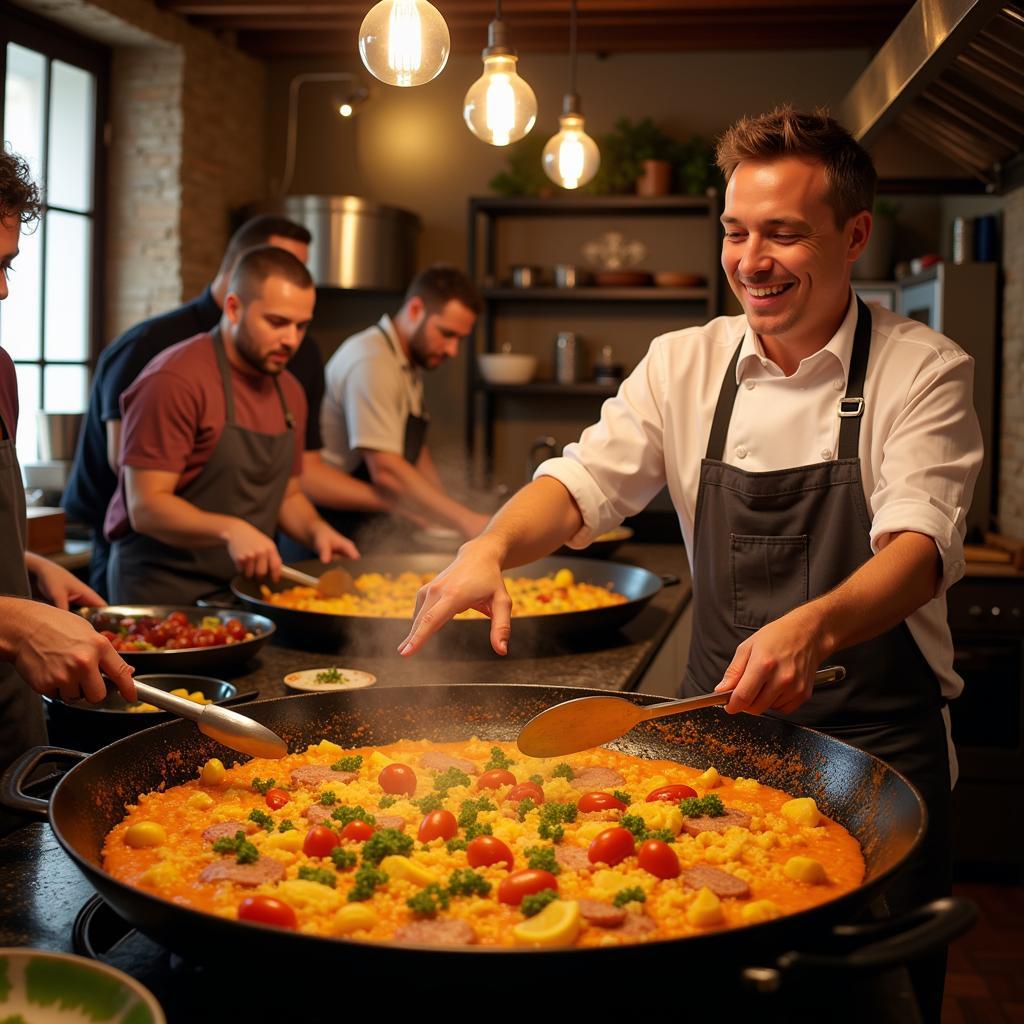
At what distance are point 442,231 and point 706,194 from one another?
1.70 m

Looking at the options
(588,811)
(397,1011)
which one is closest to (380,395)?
(588,811)

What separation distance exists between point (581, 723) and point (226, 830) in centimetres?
53

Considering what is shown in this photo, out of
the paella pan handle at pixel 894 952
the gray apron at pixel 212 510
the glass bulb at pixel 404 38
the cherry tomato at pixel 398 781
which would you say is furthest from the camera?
the gray apron at pixel 212 510

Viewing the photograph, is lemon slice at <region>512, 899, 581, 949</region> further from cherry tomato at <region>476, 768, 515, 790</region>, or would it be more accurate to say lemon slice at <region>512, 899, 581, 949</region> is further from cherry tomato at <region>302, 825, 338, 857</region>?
cherry tomato at <region>476, 768, 515, 790</region>

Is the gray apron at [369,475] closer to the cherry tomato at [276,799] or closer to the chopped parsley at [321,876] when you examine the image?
the cherry tomato at [276,799]

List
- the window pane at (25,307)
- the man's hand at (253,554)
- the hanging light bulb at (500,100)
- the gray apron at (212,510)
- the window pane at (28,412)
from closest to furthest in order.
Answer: the hanging light bulb at (500,100) → the man's hand at (253,554) → the gray apron at (212,510) → the window pane at (25,307) → the window pane at (28,412)

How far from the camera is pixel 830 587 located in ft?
7.02

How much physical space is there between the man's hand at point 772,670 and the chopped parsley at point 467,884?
0.41 m

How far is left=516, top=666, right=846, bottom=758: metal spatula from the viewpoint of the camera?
1703mm

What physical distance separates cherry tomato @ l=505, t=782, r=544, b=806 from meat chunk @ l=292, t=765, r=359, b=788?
10.4 inches

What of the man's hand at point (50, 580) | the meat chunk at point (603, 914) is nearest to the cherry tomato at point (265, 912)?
the meat chunk at point (603, 914)

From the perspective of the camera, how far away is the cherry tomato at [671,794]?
5.82 feet

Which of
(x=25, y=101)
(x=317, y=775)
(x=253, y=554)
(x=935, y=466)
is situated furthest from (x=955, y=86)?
(x=25, y=101)

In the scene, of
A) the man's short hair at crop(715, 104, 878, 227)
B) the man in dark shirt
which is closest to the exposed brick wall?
the man in dark shirt
